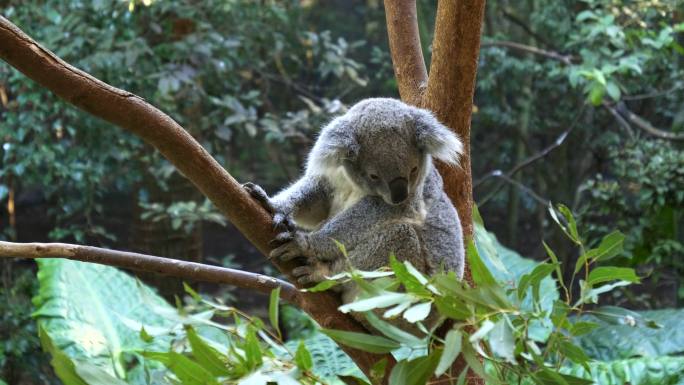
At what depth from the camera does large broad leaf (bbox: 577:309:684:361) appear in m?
3.83

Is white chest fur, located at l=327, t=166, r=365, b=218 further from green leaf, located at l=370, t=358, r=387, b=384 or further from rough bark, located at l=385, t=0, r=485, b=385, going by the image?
green leaf, located at l=370, t=358, r=387, b=384

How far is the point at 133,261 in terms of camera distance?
1755mm

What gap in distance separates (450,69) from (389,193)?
463mm

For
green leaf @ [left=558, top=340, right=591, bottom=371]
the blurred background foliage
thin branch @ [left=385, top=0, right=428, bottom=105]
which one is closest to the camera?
green leaf @ [left=558, top=340, right=591, bottom=371]

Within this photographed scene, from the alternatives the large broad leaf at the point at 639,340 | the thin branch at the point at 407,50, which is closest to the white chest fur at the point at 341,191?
the thin branch at the point at 407,50

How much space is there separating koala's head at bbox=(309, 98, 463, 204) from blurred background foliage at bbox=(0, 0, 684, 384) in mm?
1619

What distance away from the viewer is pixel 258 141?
270 inches

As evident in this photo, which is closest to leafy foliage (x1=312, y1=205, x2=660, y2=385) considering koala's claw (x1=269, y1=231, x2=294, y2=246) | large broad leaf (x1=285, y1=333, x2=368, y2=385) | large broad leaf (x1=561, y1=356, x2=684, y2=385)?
koala's claw (x1=269, y1=231, x2=294, y2=246)

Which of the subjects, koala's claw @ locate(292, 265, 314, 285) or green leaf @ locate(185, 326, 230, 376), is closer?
green leaf @ locate(185, 326, 230, 376)

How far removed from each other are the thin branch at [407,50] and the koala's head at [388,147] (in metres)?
0.30

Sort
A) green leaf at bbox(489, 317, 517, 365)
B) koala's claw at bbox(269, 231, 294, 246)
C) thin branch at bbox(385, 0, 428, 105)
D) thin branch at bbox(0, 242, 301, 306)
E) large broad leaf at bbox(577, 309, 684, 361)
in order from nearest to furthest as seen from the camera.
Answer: green leaf at bbox(489, 317, 517, 365) < thin branch at bbox(0, 242, 301, 306) < koala's claw at bbox(269, 231, 294, 246) < thin branch at bbox(385, 0, 428, 105) < large broad leaf at bbox(577, 309, 684, 361)

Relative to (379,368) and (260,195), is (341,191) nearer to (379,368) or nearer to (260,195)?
(260,195)

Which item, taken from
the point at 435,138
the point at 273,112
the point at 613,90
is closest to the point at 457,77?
the point at 435,138

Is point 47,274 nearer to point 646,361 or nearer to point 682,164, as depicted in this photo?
point 646,361
